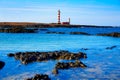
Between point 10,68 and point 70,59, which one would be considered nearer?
point 10,68

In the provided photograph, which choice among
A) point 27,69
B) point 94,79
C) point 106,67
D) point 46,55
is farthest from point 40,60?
point 94,79

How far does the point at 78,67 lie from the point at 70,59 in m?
4.38

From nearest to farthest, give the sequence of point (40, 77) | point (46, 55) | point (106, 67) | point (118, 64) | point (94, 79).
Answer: point (40, 77), point (94, 79), point (106, 67), point (118, 64), point (46, 55)

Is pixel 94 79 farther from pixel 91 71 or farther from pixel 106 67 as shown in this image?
pixel 106 67

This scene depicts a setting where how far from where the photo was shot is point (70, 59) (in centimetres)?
2961

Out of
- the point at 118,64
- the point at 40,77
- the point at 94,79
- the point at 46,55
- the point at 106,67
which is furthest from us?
the point at 46,55

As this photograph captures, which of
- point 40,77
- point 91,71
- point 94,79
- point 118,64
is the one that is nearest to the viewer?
point 40,77

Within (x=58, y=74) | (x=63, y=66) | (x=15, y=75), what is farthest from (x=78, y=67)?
(x=15, y=75)

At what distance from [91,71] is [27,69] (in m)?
5.53

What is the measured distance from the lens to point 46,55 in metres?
30.5

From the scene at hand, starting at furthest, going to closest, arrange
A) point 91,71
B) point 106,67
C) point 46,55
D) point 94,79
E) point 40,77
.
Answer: point 46,55, point 106,67, point 91,71, point 94,79, point 40,77

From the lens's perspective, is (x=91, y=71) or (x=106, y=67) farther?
(x=106, y=67)

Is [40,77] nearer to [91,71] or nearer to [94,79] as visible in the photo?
[94,79]

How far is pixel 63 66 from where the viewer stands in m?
24.8
